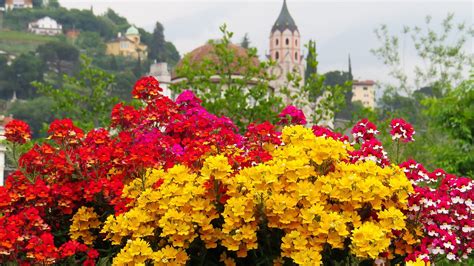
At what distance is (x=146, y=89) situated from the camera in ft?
20.2

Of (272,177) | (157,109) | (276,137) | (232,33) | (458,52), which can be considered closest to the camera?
(272,177)

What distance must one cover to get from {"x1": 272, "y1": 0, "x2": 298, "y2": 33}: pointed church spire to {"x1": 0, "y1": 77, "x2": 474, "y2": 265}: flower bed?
92406 millimetres

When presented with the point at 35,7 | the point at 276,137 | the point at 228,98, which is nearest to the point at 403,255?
the point at 276,137

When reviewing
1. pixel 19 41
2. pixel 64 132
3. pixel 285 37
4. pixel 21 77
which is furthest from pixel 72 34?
pixel 64 132

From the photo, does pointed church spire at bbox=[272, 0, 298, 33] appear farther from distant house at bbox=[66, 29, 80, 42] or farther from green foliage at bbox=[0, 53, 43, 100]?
distant house at bbox=[66, 29, 80, 42]

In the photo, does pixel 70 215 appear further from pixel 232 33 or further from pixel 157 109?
pixel 232 33

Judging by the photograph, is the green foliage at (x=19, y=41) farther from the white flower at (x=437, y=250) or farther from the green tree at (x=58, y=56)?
the white flower at (x=437, y=250)

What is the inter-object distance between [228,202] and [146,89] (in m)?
2.46

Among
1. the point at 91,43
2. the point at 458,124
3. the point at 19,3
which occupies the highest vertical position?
the point at 19,3

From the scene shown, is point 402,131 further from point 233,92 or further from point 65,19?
point 65,19

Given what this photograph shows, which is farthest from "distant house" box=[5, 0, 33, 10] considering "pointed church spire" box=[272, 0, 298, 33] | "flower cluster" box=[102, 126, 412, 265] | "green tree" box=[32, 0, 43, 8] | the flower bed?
"flower cluster" box=[102, 126, 412, 265]

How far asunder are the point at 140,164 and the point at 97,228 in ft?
2.42

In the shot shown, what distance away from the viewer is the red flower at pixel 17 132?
209 inches

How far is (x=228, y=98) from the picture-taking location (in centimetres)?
1285
